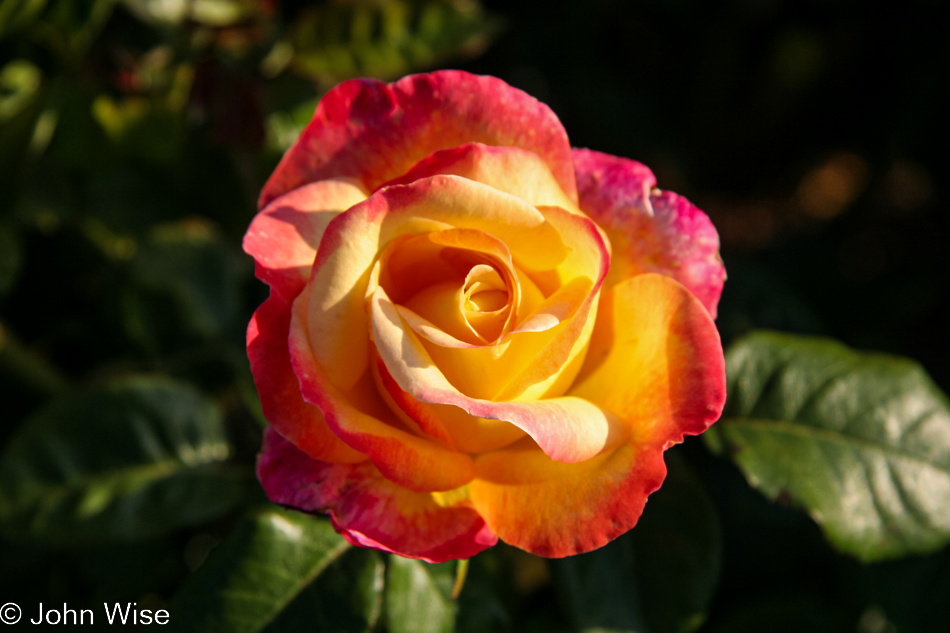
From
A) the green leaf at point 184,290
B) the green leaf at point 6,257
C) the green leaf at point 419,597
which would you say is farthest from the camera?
the green leaf at point 184,290

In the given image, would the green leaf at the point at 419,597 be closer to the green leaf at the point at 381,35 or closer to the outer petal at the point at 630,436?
the outer petal at the point at 630,436

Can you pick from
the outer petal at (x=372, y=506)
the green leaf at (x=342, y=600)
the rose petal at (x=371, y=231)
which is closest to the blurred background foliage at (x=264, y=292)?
the green leaf at (x=342, y=600)

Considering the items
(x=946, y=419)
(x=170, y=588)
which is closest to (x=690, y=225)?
(x=946, y=419)

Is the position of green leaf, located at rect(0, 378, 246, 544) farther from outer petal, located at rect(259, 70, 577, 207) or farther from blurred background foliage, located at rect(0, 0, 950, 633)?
outer petal, located at rect(259, 70, 577, 207)

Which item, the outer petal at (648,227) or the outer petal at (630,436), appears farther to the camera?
the outer petal at (648,227)

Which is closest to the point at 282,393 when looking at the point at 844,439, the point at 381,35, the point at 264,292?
the point at 844,439

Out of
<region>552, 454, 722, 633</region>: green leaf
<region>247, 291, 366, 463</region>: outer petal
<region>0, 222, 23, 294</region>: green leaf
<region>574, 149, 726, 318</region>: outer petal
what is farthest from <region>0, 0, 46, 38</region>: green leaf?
<region>552, 454, 722, 633</region>: green leaf
